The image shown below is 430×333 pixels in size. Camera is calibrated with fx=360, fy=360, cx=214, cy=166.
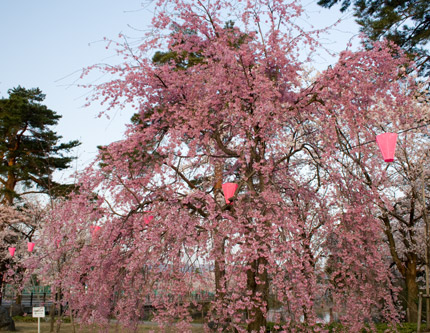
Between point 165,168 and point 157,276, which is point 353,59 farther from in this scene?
point 157,276

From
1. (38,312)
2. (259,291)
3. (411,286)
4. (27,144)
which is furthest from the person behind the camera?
(27,144)

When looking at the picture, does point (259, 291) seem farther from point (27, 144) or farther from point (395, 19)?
point (27, 144)

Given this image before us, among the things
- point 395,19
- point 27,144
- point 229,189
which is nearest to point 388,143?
point 229,189

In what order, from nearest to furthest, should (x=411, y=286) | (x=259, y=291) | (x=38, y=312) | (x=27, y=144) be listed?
(x=259, y=291) → (x=38, y=312) → (x=411, y=286) → (x=27, y=144)

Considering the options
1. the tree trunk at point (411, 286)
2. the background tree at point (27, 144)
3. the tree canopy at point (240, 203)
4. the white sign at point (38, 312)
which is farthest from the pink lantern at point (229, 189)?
the background tree at point (27, 144)

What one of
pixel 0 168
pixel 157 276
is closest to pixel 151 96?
pixel 157 276

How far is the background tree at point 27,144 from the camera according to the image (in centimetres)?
1631

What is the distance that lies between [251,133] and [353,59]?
1931 millimetres

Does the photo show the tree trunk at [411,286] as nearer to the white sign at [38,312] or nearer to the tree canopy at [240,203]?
the tree canopy at [240,203]

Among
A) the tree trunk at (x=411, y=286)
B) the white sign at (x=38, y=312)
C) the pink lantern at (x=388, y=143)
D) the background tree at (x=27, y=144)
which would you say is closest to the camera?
the pink lantern at (x=388, y=143)

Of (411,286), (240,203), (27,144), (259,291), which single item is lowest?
(411,286)

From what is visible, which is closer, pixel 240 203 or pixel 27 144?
pixel 240 203

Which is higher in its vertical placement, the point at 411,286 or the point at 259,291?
the point at 259,291

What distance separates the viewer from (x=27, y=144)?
56.3 ft
